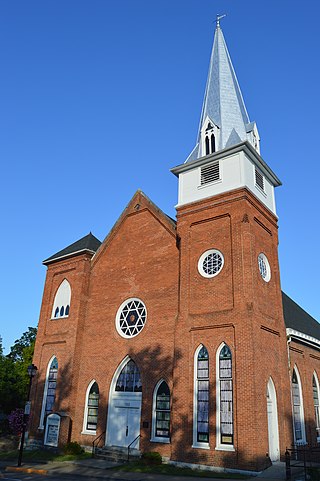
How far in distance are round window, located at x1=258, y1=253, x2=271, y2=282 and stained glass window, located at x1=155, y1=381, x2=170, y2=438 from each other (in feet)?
22.3

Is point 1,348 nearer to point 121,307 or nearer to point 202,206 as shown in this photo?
point 121,307

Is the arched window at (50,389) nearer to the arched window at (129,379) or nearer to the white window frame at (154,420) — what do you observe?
the arched window at (129,379)

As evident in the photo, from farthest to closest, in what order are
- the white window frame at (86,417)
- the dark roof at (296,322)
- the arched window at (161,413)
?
the dark roof at (296,322) < the white window frame at (86,417) < the arched window at (161,413)

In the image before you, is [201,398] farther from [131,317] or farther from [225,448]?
[131,317]

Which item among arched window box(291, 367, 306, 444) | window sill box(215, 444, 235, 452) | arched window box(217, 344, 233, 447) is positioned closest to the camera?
window sill box(215, 444, 235, 452)

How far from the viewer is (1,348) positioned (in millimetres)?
34938

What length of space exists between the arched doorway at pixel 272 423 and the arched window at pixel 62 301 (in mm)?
12683

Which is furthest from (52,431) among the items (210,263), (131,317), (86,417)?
(210,263)

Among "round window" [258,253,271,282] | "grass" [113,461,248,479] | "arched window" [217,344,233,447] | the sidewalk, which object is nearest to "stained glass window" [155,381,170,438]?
"grass" [113,461,248,479]

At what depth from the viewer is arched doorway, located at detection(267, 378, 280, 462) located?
17.2 metres

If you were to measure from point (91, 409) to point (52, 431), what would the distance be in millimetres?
2349

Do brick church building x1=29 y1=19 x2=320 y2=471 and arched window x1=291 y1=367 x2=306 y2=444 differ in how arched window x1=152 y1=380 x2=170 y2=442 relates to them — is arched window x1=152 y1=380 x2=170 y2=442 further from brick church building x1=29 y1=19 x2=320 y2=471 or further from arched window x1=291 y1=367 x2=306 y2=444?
arched window x1=291 y1=367 x2=306 y2=444

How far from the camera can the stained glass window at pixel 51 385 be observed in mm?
23578

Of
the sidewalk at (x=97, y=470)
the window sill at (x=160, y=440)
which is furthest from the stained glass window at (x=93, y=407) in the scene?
the window sill at (x=160, y=440)
